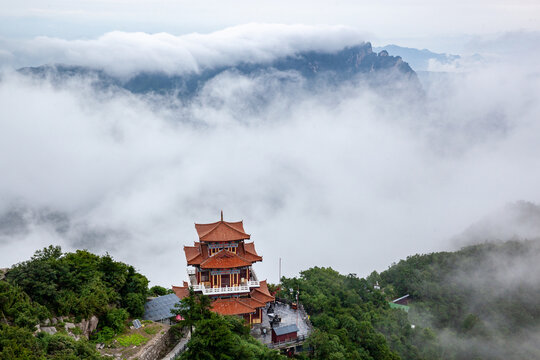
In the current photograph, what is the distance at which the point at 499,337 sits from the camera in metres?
45.0

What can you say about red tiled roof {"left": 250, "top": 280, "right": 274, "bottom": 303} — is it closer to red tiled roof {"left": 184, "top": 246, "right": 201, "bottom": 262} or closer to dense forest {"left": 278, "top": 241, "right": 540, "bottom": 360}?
dense forest {"left": 278, "top": 241, "right": 540, "bottom": 360}

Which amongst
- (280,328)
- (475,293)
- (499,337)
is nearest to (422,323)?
(499,337)

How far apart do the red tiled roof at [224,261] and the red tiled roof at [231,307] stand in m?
2.80

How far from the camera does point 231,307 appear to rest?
35.1 metres

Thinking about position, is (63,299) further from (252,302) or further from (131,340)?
(252,302)

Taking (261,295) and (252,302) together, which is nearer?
(252,302)

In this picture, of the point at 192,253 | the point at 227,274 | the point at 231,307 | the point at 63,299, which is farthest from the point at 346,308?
the point at 63,299

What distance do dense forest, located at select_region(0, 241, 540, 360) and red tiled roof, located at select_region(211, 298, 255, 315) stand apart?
2581mm

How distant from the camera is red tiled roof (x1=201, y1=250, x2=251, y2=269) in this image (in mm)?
35562

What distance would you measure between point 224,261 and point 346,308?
1363 centimetres

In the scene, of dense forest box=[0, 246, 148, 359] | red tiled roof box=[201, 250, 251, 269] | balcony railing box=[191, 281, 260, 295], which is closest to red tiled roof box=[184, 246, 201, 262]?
red tiled roof box=[201, 250, 251, 269]

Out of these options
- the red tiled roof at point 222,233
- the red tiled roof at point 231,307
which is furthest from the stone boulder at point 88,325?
the red tiled roof at point 222,233

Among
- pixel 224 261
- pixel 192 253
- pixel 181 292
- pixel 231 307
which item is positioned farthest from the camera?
pixel 192 253

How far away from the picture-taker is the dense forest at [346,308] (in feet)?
87.5
